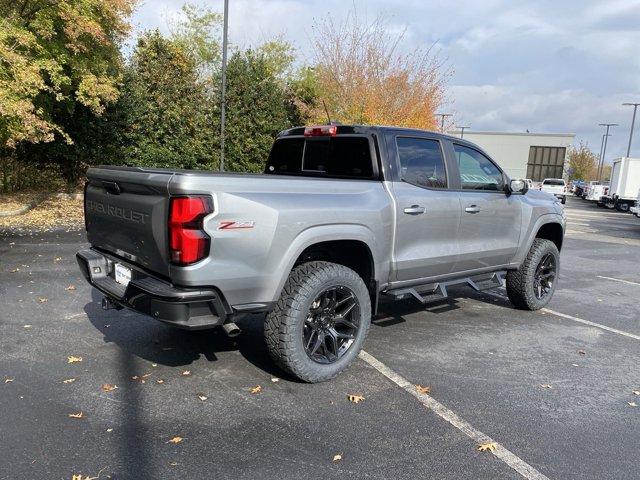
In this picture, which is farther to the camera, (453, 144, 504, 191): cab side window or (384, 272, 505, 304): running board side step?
(453, 144, 504, 191): cab side window

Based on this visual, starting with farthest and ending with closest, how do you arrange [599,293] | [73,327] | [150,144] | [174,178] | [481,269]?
[150,144] < [599,293] < [481,269] < [73,327] < [174,178]

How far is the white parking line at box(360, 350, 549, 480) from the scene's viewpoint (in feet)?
9.47

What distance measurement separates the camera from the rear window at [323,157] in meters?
4.45

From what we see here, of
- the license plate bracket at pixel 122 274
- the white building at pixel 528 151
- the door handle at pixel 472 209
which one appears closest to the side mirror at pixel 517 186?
the door handle at pixel 472 209

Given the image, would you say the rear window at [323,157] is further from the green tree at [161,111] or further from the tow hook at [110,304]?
the green tree at [161,111]

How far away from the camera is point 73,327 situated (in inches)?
193

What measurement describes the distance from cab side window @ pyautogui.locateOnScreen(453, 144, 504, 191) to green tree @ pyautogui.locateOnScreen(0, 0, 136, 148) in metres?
8.49

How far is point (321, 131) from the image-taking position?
474cm

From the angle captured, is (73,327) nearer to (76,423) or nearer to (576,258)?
(76,423)

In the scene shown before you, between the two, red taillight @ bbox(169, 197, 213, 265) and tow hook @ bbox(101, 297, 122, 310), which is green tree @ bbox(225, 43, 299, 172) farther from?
red taillight @ bbox(169, 197, 213, 265)

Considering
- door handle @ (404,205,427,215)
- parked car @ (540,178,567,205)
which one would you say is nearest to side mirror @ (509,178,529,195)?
door handle @ (404,205,427,215)

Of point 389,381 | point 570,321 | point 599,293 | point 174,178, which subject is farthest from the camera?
point 599,293

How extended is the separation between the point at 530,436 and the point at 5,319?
4745 millimetres

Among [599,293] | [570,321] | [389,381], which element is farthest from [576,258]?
[389,381]
